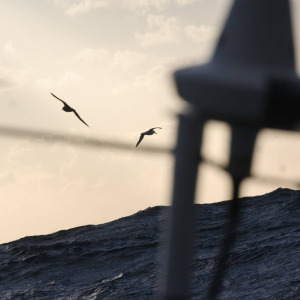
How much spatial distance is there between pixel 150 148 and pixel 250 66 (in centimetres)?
37

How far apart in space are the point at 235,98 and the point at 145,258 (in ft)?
76.1

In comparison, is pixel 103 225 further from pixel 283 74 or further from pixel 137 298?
pixel 283 74

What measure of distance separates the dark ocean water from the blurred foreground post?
17673 millimetres

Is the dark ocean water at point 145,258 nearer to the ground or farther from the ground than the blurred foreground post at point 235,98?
nearer to the ground

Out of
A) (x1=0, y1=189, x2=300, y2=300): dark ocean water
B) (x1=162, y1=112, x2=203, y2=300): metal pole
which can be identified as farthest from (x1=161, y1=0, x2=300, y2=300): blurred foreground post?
(x1=0, y1=189, x2=300, y2=300): dark ocean water

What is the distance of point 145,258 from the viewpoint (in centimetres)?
2456

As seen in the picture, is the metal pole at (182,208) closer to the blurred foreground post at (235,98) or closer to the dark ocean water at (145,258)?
the blurred foreground post at (235,98)

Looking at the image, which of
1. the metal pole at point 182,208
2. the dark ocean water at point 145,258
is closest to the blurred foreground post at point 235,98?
the metal pole at point 182,208

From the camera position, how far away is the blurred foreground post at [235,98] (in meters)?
1.69

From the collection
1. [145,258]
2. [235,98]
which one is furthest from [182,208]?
[145,258]

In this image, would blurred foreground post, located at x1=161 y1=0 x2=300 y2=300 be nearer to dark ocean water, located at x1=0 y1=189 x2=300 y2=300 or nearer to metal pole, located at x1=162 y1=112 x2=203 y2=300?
metal pole, located at x1=162 y1=112 x2=203 y2=300

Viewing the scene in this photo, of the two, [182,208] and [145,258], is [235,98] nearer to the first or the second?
[182,208]

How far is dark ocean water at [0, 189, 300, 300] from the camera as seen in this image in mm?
20969

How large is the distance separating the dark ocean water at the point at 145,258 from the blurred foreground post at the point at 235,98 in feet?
58.0
